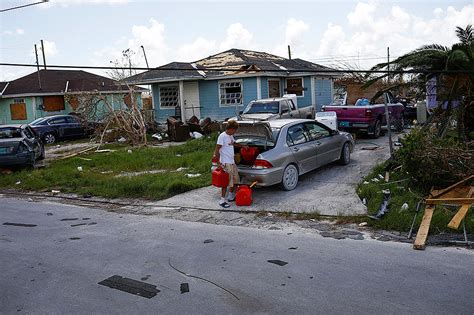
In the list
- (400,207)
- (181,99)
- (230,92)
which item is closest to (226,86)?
(230,92)

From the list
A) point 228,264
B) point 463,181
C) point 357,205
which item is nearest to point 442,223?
point 463,181

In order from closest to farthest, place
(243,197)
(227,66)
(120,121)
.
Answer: (243,197)
(120,121)
(227,66)

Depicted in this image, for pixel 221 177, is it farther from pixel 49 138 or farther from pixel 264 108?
pixel 49 138

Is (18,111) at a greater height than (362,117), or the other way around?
(18,111)

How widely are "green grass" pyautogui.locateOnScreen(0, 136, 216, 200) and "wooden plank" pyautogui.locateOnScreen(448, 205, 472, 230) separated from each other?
18.6ft

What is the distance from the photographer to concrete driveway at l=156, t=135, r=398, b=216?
8336mm

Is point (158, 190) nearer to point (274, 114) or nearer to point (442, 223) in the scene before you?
point (442, 223)

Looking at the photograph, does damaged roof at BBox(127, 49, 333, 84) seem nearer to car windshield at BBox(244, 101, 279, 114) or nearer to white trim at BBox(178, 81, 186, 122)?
white trim at BBox(178, 81, 186, 122)

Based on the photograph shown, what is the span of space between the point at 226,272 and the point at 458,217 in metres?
3.41

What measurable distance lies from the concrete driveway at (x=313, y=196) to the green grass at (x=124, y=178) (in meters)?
0.69

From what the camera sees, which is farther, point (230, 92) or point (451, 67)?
point (230, 92)

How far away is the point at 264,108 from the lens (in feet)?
59.4

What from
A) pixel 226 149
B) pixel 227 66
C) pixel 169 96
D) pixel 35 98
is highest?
pixel 227 66

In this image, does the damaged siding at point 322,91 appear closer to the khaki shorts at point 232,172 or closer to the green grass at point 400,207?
the green grass at point 400,207
